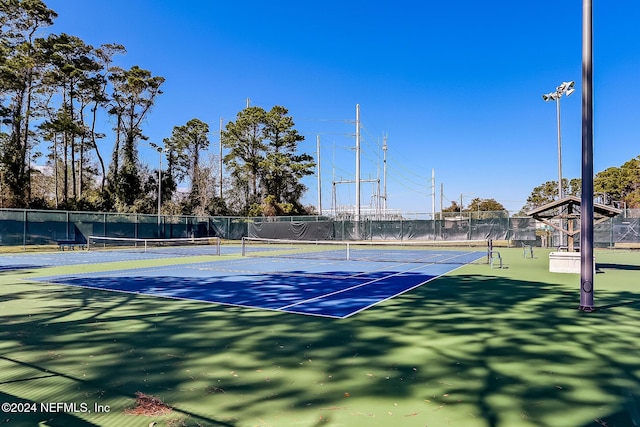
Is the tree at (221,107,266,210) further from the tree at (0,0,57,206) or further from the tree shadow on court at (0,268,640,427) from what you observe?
the tree shadow on court at (0,268,640,427)

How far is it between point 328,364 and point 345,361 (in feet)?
0.67

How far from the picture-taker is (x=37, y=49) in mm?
35219

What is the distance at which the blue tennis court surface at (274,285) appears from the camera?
7719mm

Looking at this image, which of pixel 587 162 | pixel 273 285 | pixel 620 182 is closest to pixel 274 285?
pixel 273 285

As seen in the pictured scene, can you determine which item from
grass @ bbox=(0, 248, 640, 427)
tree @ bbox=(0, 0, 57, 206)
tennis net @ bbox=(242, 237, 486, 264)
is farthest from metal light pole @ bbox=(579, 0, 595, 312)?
tree @ bbox=(0, 0, 57, 206)

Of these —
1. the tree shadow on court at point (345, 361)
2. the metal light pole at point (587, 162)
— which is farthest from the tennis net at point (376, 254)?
the metal light pole at point (587, 162)

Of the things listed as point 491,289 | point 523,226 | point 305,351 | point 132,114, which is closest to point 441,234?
point 523,226

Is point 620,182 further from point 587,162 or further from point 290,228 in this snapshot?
point 587,162

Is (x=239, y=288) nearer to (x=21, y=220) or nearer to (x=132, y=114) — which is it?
(x=21, y=220)

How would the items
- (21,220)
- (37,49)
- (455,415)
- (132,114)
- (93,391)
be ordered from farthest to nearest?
(132,114), (37,49), (21,220), (93,391), (455,415)

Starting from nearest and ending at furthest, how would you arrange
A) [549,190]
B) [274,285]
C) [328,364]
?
1. [328,364]
2. [274,285]
3. [549,190]

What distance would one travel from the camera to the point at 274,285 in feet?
33.2

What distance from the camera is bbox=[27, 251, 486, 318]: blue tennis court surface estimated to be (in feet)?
25.3

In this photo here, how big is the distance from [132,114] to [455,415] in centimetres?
4795
